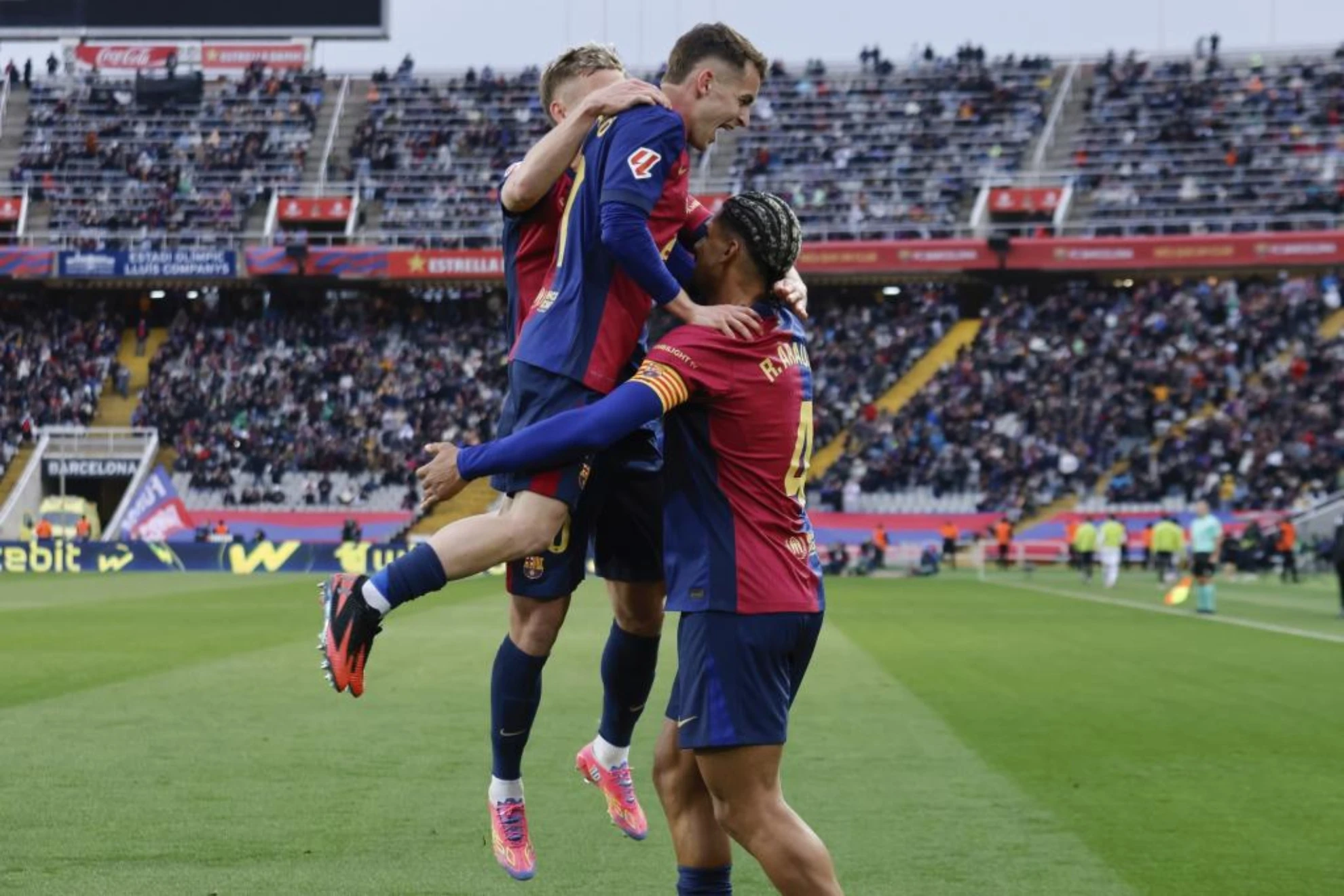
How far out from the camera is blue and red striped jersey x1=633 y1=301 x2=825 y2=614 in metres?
5.02

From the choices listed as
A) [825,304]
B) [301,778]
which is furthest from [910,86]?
[301,778]

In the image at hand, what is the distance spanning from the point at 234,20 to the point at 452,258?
16.3 metres

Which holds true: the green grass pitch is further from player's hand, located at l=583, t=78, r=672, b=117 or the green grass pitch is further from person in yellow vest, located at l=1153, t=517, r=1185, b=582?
person in yellow vest, located at l=1153, t=517, r=1185, b=582

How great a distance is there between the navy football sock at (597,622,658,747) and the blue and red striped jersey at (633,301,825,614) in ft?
4.60

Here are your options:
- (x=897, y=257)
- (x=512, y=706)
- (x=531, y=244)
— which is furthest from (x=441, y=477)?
(x=897, y=257)

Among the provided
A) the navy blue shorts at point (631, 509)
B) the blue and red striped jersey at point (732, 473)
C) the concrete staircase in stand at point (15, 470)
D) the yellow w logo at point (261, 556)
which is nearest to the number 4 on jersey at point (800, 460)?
the blue and red striped jersey at point (732, 473)

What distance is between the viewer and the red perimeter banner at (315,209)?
174 ft

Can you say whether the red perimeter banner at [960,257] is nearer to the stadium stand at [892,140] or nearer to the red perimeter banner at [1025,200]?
the stadium stand at [892,140]

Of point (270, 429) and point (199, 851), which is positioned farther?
point (270, 429)

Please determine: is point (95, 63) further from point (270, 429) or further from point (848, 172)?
point (848, 172)

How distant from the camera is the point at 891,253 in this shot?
48.6 m

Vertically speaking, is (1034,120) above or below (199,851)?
above

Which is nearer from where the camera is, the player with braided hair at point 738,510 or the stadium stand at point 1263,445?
the player with braided hair at point 738,510

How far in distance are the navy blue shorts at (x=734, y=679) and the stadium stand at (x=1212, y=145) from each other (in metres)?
44.3
